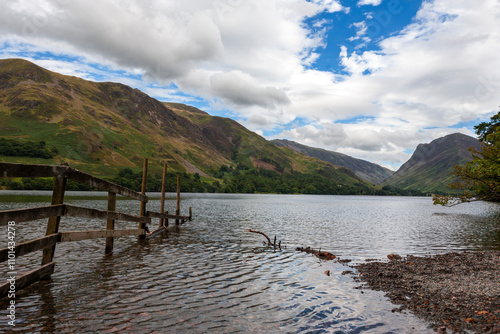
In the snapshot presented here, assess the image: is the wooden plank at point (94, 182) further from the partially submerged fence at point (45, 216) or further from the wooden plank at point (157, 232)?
the wooden plank at point (157, 232)

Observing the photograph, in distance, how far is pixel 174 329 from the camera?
859cm

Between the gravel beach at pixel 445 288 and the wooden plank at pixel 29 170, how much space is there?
13.7 metres

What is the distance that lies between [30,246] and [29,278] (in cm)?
202

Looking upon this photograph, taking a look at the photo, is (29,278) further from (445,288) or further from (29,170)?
(445,288)

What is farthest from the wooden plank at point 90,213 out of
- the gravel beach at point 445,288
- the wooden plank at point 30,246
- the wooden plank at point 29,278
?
the gravel beach at point 445,288

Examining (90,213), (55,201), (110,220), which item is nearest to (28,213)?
(55,201)

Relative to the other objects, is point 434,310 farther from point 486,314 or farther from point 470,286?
point 470,286

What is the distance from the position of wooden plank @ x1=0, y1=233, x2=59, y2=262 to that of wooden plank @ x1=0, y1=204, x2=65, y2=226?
2.56 feet

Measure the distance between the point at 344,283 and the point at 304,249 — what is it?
366 inches

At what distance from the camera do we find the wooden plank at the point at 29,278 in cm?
925

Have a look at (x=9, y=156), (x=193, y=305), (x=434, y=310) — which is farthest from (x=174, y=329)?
(x=9, y=156)

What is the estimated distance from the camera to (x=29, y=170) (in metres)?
9.70

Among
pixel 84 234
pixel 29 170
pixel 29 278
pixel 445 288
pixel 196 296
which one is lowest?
pixel 196 296

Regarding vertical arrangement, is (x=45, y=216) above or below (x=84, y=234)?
above
